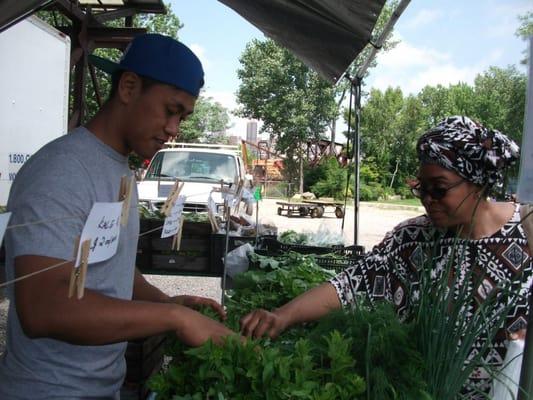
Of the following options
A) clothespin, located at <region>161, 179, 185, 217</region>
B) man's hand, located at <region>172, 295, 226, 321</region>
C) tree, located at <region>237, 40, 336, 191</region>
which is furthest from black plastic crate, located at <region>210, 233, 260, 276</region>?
tree, located at <region>237, 40, 336, 191</region>

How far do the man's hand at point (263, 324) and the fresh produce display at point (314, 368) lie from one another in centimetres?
11

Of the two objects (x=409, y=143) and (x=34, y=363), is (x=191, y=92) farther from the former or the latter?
(x=409, y=143)

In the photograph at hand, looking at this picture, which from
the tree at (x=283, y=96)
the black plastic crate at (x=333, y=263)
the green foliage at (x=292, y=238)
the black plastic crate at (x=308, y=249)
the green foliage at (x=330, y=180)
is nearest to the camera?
the black plastic crate at (x=333, y=263)

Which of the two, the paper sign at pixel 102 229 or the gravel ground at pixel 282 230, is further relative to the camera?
the gravel ground at pixel 282 230

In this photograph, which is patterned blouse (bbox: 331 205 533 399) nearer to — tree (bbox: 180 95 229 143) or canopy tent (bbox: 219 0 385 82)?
canopy tent (bbox: 219 0 385 82)

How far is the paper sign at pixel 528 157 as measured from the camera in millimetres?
938

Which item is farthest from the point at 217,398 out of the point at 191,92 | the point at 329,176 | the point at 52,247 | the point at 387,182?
the point at 387,182

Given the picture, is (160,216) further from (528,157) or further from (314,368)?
(528,157)

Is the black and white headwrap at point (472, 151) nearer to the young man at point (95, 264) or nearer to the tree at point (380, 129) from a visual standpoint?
the young man at point (95, 264)

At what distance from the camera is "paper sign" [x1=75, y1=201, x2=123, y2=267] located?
1.02 m

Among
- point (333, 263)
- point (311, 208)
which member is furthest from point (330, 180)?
point (333, 263)

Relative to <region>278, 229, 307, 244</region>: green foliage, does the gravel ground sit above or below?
below

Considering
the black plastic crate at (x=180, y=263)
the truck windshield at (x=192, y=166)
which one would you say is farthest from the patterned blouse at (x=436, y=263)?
the truck windshield at (x=192, y=166)

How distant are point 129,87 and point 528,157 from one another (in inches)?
40.6
